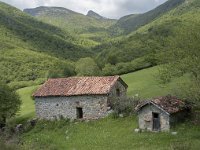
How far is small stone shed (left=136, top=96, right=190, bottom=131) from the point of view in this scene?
3906 centimetres

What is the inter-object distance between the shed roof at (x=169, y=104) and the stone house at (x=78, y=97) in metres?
8.39

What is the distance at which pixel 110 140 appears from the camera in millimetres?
38688

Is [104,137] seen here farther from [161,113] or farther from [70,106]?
[70,106]

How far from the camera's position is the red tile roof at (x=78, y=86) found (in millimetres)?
49312

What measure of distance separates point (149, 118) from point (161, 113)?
161cm

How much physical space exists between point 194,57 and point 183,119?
699 centimetres

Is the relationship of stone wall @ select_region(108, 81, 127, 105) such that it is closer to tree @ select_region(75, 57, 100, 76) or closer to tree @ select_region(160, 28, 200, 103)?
tree @ select_region(160, 28, 200, 103)

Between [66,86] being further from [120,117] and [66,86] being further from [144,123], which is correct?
[144,123]

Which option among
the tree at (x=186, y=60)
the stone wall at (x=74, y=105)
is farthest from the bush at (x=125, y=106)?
the tree at (x=186, y=60)

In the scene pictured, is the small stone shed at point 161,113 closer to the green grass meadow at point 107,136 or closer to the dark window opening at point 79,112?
the green grass meadow at point 107,136

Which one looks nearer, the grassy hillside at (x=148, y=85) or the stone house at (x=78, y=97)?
the stone house at (x=78, y=97)

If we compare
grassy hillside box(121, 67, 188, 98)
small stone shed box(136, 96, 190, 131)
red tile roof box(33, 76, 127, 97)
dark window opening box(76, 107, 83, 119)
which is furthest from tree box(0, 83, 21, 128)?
small stone shed box(136, 96, 190, 131)

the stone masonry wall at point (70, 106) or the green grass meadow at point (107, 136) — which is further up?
the stone masonry wall at point (70, 106)

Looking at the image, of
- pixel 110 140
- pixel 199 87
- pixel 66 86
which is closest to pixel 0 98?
pixel 66 86
